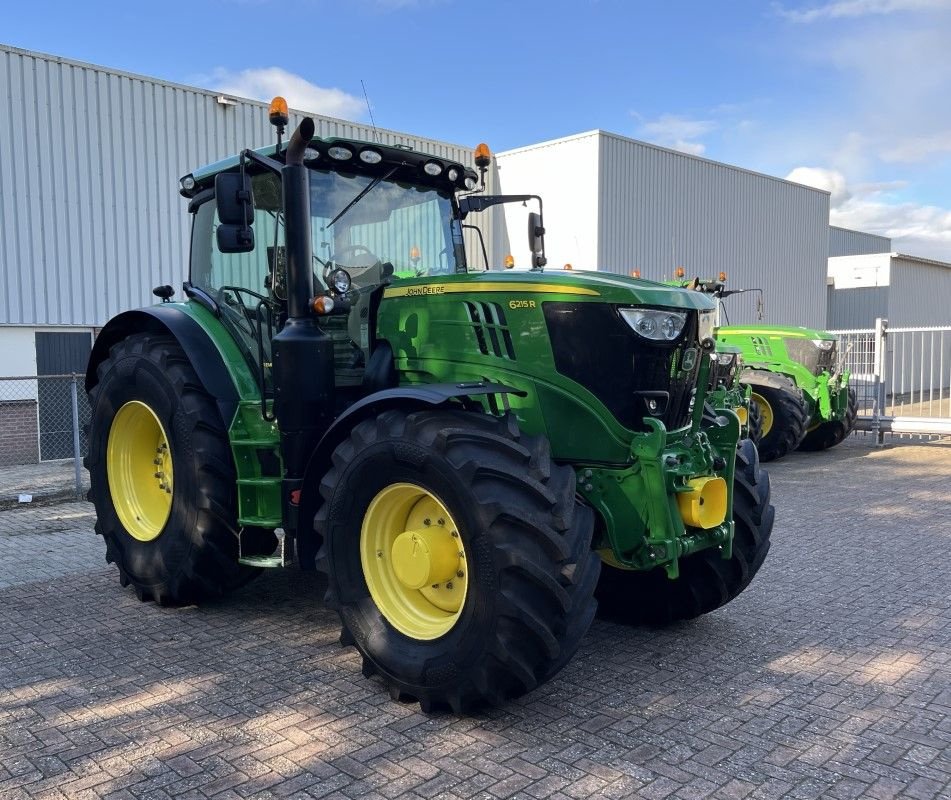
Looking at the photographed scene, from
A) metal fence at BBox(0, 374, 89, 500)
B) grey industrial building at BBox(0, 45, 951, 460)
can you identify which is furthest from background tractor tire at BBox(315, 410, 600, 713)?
grey industrial building at BBox(0, 45, 951, 460)

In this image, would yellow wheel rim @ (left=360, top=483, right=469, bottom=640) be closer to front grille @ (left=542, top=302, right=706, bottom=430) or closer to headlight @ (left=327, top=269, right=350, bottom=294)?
front grille @ (left=542, top=302, right=706, bottom=430)

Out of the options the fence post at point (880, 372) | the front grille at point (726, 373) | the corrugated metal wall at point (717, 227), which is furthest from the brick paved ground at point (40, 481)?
the fence post at point (880, 372)

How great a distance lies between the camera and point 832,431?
12.2 meters

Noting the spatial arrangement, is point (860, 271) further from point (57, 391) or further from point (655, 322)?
point (655, 322)

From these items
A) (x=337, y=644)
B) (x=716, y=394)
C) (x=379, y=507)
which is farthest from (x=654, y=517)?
(x=716, y=394)

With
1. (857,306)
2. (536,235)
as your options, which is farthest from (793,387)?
(857,306)

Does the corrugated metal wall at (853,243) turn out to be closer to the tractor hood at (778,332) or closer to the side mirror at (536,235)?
the tractor hood at (778,332)

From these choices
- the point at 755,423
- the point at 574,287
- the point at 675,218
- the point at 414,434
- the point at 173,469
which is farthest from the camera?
the point at 675,218

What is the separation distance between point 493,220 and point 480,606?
15.1 m

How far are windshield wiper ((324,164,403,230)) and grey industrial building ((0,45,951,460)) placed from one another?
9.45m

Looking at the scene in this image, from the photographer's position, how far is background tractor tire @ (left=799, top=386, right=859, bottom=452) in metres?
12.2

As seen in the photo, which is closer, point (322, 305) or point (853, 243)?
point (322, 305)

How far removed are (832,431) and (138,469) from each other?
10.0 meters

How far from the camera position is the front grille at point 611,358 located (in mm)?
3701
